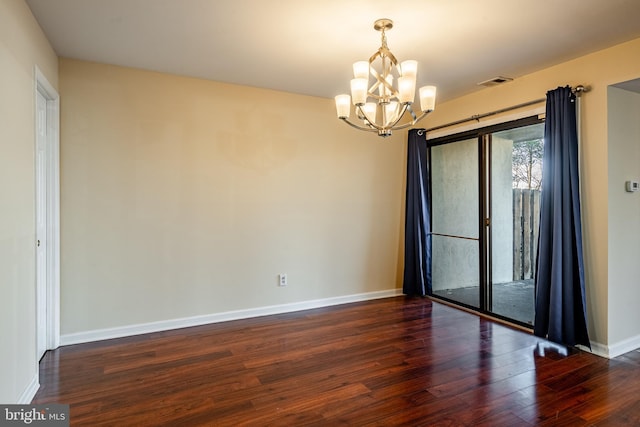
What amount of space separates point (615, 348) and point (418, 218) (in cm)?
234

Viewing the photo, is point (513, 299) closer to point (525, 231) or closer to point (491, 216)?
point (525, 231)

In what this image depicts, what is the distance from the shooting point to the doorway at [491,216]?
12.4 feet

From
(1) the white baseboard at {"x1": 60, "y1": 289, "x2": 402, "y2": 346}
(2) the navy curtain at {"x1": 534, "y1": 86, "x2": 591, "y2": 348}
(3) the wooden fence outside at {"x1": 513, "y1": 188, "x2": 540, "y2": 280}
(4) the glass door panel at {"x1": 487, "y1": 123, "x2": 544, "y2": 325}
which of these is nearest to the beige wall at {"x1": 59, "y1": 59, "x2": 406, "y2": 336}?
(1) the white baseboard at {"x1": 60, "y1": 289, "x2": 402, "y2": 346}

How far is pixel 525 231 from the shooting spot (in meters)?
3.85

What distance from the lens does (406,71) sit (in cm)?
243

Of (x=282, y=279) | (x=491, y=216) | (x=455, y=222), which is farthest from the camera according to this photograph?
(x=455, y=222)

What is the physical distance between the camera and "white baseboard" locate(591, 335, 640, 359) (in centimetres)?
301

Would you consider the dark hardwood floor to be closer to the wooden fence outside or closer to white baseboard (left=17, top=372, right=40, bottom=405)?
white baseboard (left=17, top=372, right=40, bottom=405)

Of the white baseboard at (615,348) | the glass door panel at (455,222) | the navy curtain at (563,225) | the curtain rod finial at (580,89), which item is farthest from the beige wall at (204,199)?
the white baseboard at (615,348)

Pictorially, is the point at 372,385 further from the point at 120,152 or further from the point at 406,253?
the point at 120,152

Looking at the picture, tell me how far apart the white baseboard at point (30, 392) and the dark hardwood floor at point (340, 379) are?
0.15ft

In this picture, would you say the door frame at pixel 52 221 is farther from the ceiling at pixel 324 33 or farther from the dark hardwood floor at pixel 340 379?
the ceiling at pixel 324 33

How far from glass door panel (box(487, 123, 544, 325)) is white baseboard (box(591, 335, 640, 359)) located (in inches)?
25.5

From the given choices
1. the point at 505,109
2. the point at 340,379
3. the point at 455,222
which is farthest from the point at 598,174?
the point at 340,379
